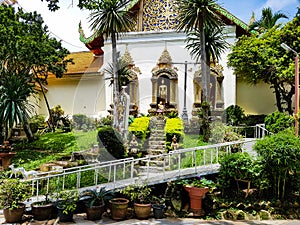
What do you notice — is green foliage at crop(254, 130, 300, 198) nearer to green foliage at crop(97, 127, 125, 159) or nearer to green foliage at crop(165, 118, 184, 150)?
green foliage at crop(165, 118, 184, 150)

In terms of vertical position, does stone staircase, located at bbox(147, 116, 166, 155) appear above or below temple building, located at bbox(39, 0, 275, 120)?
below

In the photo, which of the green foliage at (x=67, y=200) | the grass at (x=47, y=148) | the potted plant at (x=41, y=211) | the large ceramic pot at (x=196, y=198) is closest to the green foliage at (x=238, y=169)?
the large ceramic pot at (x=196, y=198)

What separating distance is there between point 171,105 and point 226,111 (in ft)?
10.1

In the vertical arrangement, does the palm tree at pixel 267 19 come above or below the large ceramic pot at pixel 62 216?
above

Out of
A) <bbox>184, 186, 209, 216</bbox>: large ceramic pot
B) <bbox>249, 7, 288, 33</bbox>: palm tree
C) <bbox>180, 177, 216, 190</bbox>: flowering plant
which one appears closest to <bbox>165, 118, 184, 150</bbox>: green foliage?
<bbox>180, 177, 216, 190</bbox>: flowering plant

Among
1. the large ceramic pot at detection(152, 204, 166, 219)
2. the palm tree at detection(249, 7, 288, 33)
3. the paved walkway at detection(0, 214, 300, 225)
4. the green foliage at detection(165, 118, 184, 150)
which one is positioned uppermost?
the palm tree at detection(249, 7, 288, 33)

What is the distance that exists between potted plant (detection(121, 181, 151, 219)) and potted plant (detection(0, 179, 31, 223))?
90.0 inches

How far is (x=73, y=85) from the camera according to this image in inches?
768

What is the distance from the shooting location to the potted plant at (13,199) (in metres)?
5.96

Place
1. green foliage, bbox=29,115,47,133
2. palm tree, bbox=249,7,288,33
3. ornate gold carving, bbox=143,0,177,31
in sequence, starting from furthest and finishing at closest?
ornate gold carving, bbox=143,0,177,31
green foliage, bbox=29,115,47,133
palm tree, bbox=249,7,288,33

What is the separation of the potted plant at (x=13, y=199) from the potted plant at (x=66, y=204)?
716 mm

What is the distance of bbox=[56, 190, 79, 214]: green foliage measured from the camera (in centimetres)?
618

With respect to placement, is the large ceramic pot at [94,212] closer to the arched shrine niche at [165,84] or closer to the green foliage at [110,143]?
the green foliage at [110,143]

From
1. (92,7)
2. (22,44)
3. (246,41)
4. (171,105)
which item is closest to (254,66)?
(246,41)
